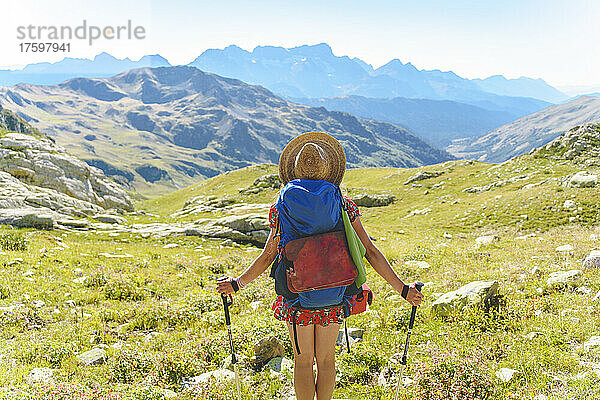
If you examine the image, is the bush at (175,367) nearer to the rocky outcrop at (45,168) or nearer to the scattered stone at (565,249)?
the scattered stone at (565,249)

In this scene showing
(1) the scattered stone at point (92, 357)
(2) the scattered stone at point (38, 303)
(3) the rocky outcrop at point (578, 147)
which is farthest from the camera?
(3) the rocky outcrop at point (578, 147)

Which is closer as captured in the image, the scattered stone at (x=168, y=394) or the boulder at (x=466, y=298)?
the scattered stone at (x=168, y=394)

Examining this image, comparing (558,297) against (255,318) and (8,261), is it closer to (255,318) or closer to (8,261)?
(255,318)

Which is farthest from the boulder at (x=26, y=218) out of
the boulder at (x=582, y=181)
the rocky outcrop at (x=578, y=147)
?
the rocky outcrop at (x=578, y=147)

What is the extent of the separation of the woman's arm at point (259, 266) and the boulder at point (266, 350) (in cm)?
281

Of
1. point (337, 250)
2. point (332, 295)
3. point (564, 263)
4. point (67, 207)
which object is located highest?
point (337, 250)

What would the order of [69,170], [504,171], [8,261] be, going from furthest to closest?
[504,171] < [69,170] < [8,261]

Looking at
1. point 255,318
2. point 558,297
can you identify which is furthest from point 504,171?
point 255,318

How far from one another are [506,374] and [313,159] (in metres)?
5.47

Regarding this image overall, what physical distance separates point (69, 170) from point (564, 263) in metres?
56.6

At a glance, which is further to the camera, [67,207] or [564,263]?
[67,207]

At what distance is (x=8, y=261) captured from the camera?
1320cm

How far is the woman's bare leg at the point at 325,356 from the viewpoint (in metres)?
4.97

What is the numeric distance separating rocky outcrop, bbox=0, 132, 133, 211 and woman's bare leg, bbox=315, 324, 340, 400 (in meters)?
39.9
